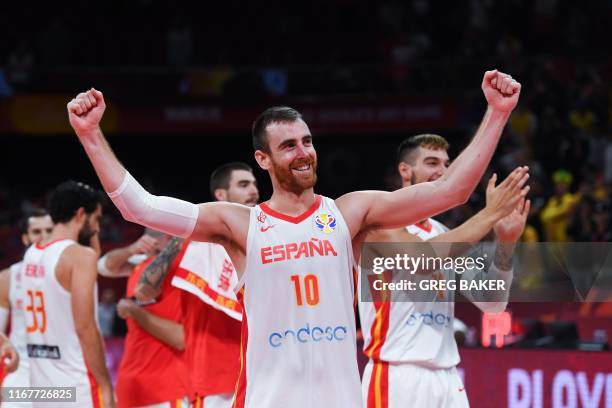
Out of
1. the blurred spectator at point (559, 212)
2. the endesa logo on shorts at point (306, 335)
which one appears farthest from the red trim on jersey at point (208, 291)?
the blurred spectator at point (559, 212)

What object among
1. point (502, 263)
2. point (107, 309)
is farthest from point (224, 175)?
→ point (107, 309)

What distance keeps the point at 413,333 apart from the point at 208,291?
4.91 feet

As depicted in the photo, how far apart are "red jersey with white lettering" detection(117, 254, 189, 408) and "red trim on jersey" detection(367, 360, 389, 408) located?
1.71 m

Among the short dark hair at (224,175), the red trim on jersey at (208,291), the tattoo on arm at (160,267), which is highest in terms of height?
the short dark hair at (224,175)

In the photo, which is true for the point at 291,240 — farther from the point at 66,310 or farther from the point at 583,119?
the point at 583,119

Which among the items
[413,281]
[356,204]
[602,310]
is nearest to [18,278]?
[413,281]

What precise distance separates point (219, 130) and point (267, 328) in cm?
1410

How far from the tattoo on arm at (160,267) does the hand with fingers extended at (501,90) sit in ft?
10.6

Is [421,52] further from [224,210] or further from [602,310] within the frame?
[224,210]

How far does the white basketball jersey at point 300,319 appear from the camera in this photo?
4.46m

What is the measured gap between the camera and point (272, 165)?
15.4 ft

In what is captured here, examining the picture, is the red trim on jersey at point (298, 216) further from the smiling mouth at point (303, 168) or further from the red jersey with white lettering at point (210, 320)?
the red jersey with white lettering at point (210, 320)

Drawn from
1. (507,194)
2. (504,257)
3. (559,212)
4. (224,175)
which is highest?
(559,212)

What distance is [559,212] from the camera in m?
12.7
